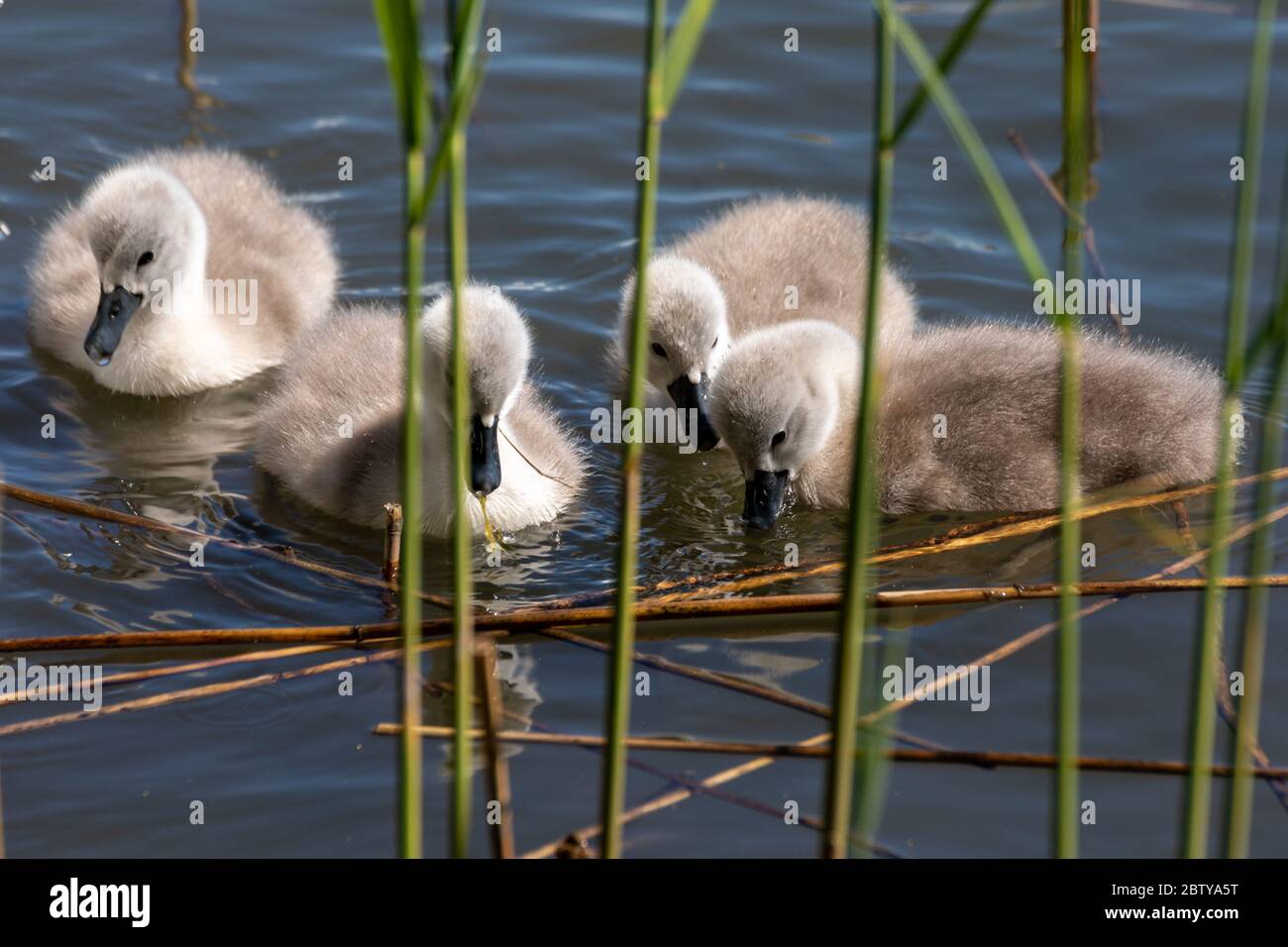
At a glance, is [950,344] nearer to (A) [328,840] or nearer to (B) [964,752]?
(B) [964,752]

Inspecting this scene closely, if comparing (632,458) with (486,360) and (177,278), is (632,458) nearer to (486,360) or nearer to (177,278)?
(486,360)

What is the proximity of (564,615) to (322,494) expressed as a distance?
1.10 meters

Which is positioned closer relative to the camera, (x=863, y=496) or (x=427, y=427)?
(x=863, y=496)

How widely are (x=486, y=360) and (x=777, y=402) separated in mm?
820

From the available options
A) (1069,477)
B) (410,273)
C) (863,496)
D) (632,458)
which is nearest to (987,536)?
(1069,477)

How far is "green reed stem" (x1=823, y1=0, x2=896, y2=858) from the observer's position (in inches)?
69.6

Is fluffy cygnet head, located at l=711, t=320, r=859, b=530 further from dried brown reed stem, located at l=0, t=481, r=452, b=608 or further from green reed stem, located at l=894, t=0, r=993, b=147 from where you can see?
green reed stem, located at l=894, t=0, r=993, b=147

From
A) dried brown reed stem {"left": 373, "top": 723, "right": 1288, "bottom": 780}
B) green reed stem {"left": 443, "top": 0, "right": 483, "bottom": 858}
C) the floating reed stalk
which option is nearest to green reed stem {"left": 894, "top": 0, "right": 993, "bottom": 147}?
green reed stem {"left": 443, "top": 0, "right": 483, "bottom": 858}

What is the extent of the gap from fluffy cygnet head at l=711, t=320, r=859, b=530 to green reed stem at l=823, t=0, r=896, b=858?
252 cm

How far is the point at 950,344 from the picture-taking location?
485 centimetres

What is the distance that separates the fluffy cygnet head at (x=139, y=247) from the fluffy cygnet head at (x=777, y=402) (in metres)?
1.88

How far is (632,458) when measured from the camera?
6.82ft

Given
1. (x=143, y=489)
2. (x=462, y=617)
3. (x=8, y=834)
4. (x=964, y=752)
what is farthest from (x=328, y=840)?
(x=143, y=489)

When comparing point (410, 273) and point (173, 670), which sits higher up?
point (410, 273)
